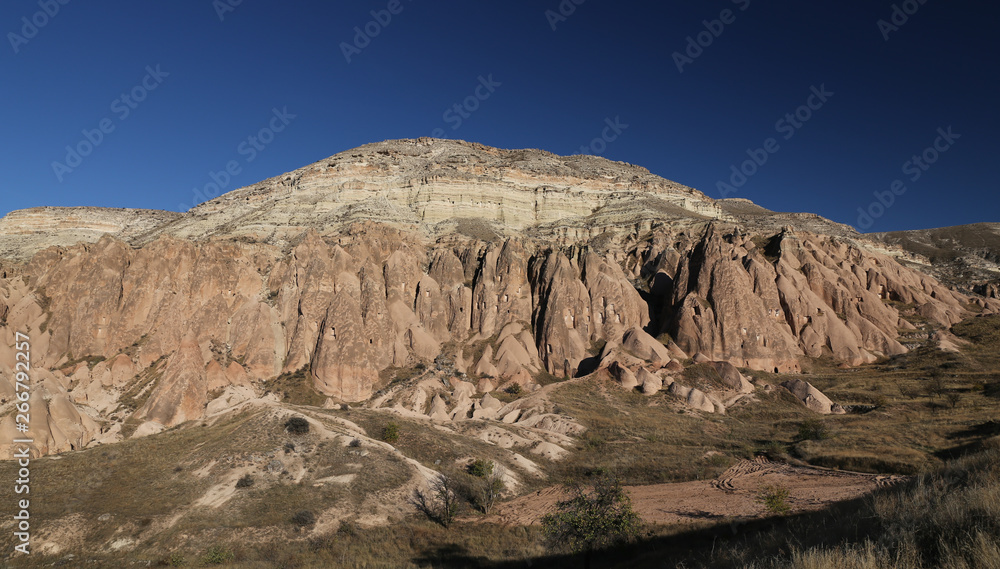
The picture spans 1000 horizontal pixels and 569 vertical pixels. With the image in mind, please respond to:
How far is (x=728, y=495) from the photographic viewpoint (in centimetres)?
2497

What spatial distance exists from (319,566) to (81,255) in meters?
58.6

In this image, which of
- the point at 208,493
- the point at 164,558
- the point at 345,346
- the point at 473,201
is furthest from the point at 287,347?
the point at 473,201

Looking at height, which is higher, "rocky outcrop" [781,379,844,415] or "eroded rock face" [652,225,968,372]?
"eroded rock face" [652,225,968,372]

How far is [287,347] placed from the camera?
53.4 meters

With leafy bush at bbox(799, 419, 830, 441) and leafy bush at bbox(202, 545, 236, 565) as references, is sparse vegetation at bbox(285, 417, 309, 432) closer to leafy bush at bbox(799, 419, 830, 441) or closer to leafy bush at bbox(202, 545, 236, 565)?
leafy bush at bbox(202, 545, 236, 565)

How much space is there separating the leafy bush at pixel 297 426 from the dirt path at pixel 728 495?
13987 mm

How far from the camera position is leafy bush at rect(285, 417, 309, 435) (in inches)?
1229

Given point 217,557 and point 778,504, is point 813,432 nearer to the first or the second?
point 778,504

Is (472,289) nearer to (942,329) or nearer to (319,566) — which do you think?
(319,566)

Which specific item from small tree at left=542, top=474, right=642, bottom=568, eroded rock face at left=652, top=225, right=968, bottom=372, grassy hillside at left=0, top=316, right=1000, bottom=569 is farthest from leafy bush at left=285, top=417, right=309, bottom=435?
eroded rock face at left=652, top=225, right=968, bottom=372

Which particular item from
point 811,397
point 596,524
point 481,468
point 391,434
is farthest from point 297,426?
point 811,397

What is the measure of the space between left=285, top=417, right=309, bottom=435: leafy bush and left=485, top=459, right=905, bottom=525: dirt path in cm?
1399

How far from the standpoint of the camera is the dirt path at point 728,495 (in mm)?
21906

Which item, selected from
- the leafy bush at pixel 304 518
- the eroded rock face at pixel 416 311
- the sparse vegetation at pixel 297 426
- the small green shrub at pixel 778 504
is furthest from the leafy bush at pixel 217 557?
the eroded rock face at pixel 416 311
